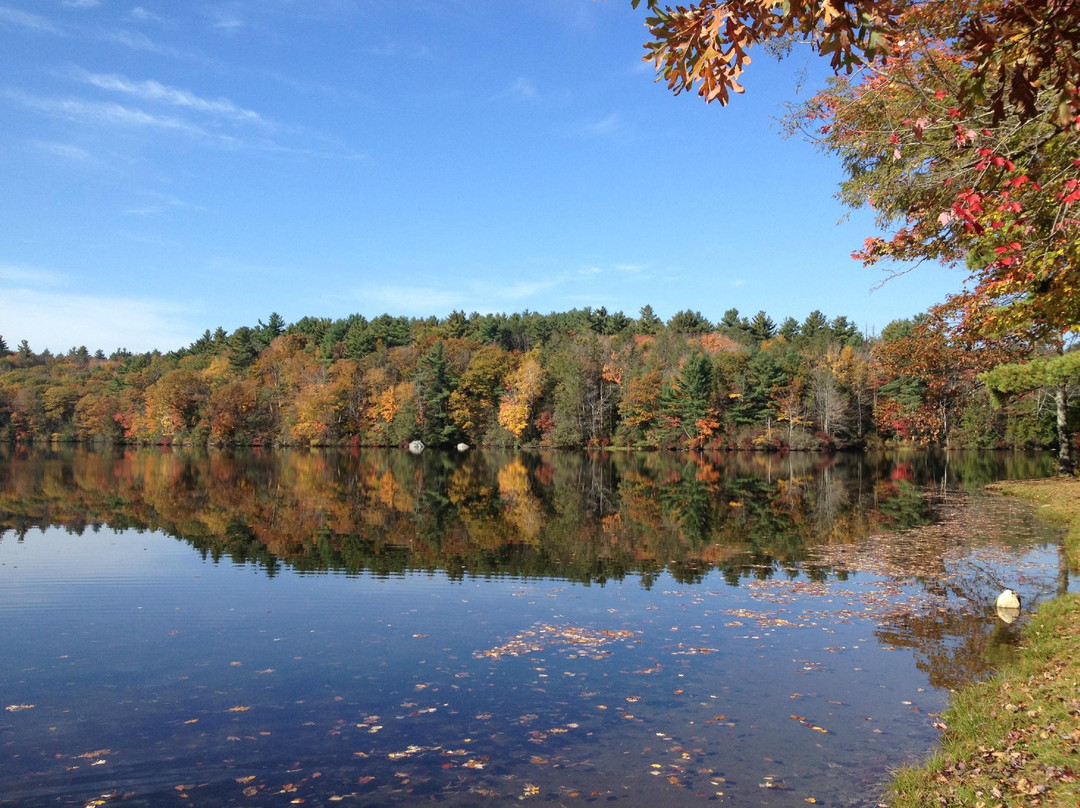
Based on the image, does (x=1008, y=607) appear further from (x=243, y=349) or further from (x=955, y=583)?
(x=243, y=349)

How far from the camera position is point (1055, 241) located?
897 centimetres

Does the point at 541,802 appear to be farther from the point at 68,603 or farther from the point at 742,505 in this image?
the point at 742,505

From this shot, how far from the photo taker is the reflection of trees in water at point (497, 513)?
731 inches

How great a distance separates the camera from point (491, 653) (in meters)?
10.9

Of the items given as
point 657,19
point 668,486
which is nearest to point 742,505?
point 668,486

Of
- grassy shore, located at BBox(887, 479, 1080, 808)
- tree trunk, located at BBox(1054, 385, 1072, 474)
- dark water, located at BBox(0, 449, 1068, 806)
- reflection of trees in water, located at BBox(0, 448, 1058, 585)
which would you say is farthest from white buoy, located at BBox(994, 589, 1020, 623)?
tree trunk, located at BBox(1054, 385, 1072, 474)

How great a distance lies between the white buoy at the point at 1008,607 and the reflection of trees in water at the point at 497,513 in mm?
4560

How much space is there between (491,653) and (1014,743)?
6594 millimetres

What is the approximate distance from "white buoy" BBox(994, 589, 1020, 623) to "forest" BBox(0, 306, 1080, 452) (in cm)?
4956

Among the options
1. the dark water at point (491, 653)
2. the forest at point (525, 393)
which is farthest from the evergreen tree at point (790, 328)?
the dark water at point (491, 653)

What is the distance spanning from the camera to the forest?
80.4m

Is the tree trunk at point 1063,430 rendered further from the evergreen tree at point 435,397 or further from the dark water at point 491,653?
the evergreen tree at point 435,397

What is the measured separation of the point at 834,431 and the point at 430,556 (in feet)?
230

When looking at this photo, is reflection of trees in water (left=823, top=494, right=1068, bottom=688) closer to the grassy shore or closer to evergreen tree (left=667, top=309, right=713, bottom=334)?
the grassy shore
